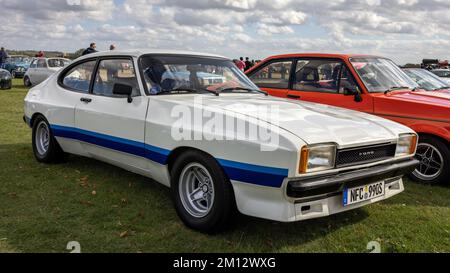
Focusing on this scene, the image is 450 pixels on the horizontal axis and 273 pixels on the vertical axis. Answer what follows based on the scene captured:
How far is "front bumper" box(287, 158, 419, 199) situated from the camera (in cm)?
291

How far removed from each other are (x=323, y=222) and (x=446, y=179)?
219 cm

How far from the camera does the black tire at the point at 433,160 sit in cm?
494

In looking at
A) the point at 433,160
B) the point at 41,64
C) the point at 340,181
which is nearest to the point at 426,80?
the point at 433,160

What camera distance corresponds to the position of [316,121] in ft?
11.0

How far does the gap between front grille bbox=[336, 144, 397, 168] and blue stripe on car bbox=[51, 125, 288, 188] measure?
0.55 m

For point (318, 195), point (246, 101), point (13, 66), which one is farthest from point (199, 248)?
point (13, 66)

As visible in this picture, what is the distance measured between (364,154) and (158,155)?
177 centimetres

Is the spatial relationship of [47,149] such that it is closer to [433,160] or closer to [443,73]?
[433,160]

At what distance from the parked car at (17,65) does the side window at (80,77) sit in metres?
21.8

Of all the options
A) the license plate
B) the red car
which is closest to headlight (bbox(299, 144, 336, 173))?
the license plate

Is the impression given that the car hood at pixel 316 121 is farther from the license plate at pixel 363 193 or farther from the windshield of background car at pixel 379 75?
the windshield of background car at pixel 379 75

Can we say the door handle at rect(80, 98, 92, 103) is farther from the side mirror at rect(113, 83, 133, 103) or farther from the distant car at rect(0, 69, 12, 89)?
the distant car at rect(0, 69, 12, 89)

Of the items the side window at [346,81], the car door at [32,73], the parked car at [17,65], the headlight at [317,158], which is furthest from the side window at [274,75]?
the parked car at [17,65]
